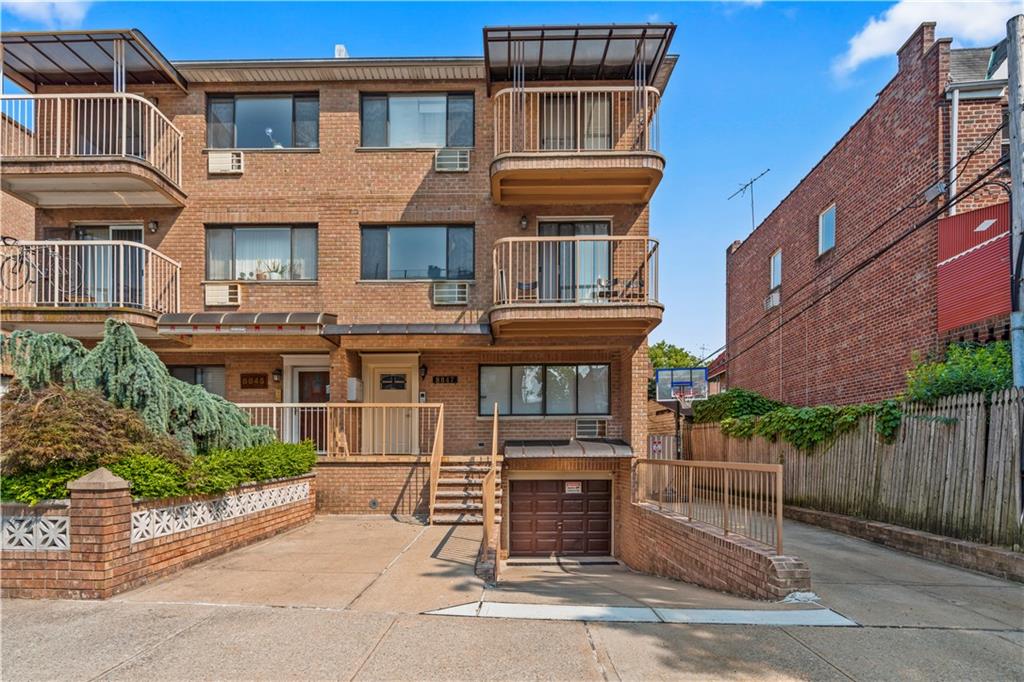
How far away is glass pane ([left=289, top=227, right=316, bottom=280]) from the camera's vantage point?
13.2 m

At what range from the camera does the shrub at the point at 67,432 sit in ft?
19.9

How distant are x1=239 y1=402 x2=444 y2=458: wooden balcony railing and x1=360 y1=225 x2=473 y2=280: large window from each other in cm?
278

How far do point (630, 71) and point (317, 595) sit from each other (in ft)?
37.8

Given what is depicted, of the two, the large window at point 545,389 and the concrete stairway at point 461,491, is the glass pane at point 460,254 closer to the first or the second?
the large window at point 545,389

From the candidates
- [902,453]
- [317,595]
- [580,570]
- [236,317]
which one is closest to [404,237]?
[236,317]

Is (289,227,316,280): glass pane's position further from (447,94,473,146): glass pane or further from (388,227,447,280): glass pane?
(447,94,473,146): glass pane

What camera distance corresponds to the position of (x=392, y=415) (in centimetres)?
1333

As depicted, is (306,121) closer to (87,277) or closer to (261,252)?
(261,252)

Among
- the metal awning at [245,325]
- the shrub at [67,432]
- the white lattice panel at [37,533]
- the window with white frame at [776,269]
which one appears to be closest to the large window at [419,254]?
the metal awning at [245,325]

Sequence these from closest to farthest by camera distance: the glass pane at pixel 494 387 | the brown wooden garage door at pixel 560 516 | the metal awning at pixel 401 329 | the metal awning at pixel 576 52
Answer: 1. the metal awning at pixel 576 52
2. the metal awning at pixel 401 329
3. the brown wooden garage door at pixel 560 516
4. the glass pane at pixel 494 387

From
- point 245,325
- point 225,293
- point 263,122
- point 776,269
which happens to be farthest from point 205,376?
point 776,269

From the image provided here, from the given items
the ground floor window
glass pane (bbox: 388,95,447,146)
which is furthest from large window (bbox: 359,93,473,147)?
the ground floor window

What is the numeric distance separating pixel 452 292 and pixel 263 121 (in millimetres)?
5601

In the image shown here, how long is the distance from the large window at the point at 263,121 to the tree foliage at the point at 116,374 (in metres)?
6.93
